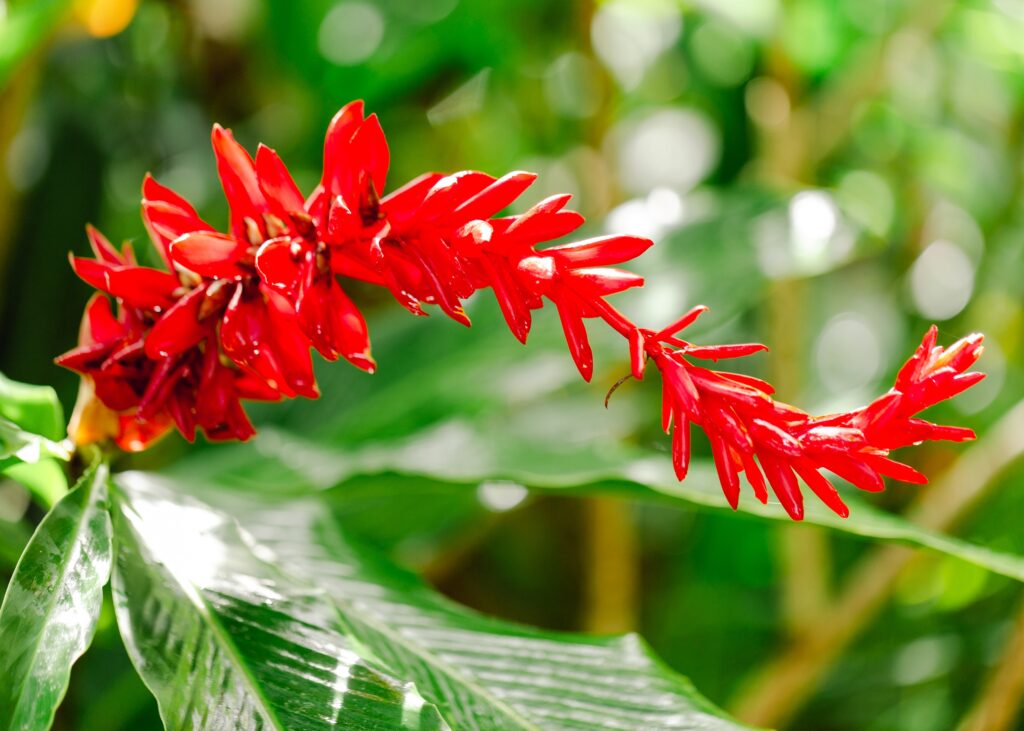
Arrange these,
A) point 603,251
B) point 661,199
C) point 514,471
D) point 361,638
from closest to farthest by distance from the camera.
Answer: point 603,251
point 361,638
point 514,471
point 661,199

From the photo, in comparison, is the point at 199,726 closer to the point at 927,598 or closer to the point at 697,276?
the point at 697,276

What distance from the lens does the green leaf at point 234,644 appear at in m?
0.43

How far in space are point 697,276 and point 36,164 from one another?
892 mm

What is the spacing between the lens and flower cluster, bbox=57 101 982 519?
388mm

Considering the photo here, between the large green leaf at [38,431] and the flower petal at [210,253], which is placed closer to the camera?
the flower petal at [210,253]

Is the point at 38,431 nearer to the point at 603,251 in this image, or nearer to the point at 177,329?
the point at 177,329

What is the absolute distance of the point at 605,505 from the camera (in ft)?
3.97

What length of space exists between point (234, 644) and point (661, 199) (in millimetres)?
680

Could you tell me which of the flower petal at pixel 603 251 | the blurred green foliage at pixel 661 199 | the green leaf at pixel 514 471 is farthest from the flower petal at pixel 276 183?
the blurred green foliage at pixel 661 199

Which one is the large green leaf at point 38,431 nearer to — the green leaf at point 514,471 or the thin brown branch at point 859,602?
the green leaf at point 514,471

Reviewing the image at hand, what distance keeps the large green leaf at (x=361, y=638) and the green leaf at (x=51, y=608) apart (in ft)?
0.12

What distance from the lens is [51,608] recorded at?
0.42m

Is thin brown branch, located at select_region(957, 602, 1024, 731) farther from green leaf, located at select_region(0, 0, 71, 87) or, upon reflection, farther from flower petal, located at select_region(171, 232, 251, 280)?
green leaf, located at select_region(0, 0, 71, 87)

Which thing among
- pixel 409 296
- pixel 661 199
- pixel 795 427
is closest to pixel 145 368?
pixel 409 296
